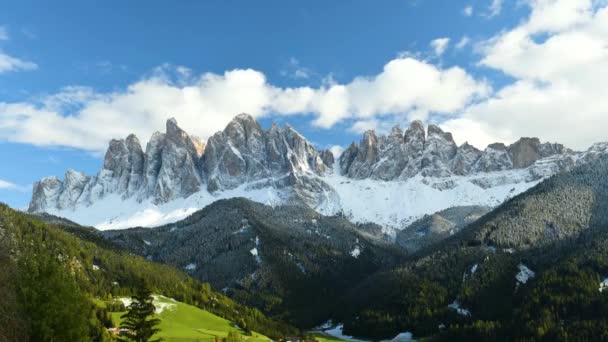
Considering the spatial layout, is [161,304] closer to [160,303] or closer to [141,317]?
[160,303]

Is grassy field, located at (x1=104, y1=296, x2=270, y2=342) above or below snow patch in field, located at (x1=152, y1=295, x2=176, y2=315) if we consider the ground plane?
below

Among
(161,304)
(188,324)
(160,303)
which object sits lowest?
(188,324)

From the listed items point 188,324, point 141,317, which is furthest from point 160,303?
point 141,317

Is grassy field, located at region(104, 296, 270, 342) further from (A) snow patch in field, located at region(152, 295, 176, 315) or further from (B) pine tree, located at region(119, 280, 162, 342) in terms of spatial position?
(B) pine tree, located at region(119, 280, 162, 342)

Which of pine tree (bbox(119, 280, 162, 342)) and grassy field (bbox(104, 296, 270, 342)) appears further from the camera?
grassy field (bbox(104, 296, 270, 342))

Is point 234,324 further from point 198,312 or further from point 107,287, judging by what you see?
point 107,287

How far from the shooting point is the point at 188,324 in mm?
166250

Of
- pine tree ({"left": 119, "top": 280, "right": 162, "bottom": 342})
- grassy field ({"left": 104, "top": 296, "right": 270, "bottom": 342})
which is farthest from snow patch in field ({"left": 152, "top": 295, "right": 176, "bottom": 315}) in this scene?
pine tree ({"left": 119, "top": 280, "right": 162, "bottom": 342})

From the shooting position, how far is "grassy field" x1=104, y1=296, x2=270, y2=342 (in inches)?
5881

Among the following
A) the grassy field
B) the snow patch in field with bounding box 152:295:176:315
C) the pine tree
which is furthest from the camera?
the snow patch in field with bounding box 152:295:176:315

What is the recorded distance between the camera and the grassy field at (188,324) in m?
149

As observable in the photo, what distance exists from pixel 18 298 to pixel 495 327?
174044 millimetres

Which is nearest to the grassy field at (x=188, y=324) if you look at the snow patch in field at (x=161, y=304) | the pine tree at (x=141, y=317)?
the snow patch in field at (x=161, y=304)

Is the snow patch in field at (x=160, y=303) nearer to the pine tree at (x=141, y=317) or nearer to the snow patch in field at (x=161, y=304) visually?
the snow patch in field at (x=161, y=304)
